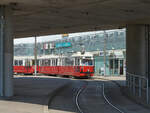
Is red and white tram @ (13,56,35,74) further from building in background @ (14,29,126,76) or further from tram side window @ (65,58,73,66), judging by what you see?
tram side window @ (65,58,73,66)

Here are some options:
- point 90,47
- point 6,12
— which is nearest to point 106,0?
point 6,12

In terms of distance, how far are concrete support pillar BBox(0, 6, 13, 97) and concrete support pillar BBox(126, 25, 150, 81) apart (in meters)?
10.9

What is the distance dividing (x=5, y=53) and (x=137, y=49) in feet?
37.2

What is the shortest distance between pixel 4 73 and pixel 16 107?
3.66 metres

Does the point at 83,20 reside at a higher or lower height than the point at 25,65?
higher

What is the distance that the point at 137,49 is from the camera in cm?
2309

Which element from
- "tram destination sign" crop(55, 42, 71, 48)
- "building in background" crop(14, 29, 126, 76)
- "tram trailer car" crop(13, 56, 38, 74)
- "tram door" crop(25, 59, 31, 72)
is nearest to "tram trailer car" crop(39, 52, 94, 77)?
"building in background" crop(14, 29, 126, 76)

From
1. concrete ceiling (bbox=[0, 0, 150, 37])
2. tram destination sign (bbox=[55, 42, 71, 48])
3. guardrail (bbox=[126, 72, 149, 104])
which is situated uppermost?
concrete ceiling (bbox=[0, 0, 150, 37])

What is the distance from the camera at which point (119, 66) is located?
45.0m

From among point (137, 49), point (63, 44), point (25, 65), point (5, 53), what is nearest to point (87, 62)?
point (137, 49)

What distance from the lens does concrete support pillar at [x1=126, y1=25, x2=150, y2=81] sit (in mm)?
23000

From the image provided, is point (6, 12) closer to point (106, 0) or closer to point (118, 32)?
point (106, 0)

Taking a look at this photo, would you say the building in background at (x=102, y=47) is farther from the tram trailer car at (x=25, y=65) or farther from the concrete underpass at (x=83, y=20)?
the concrete underpass at (x=83, y=20)

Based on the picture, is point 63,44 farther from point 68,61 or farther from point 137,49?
point 137,49
